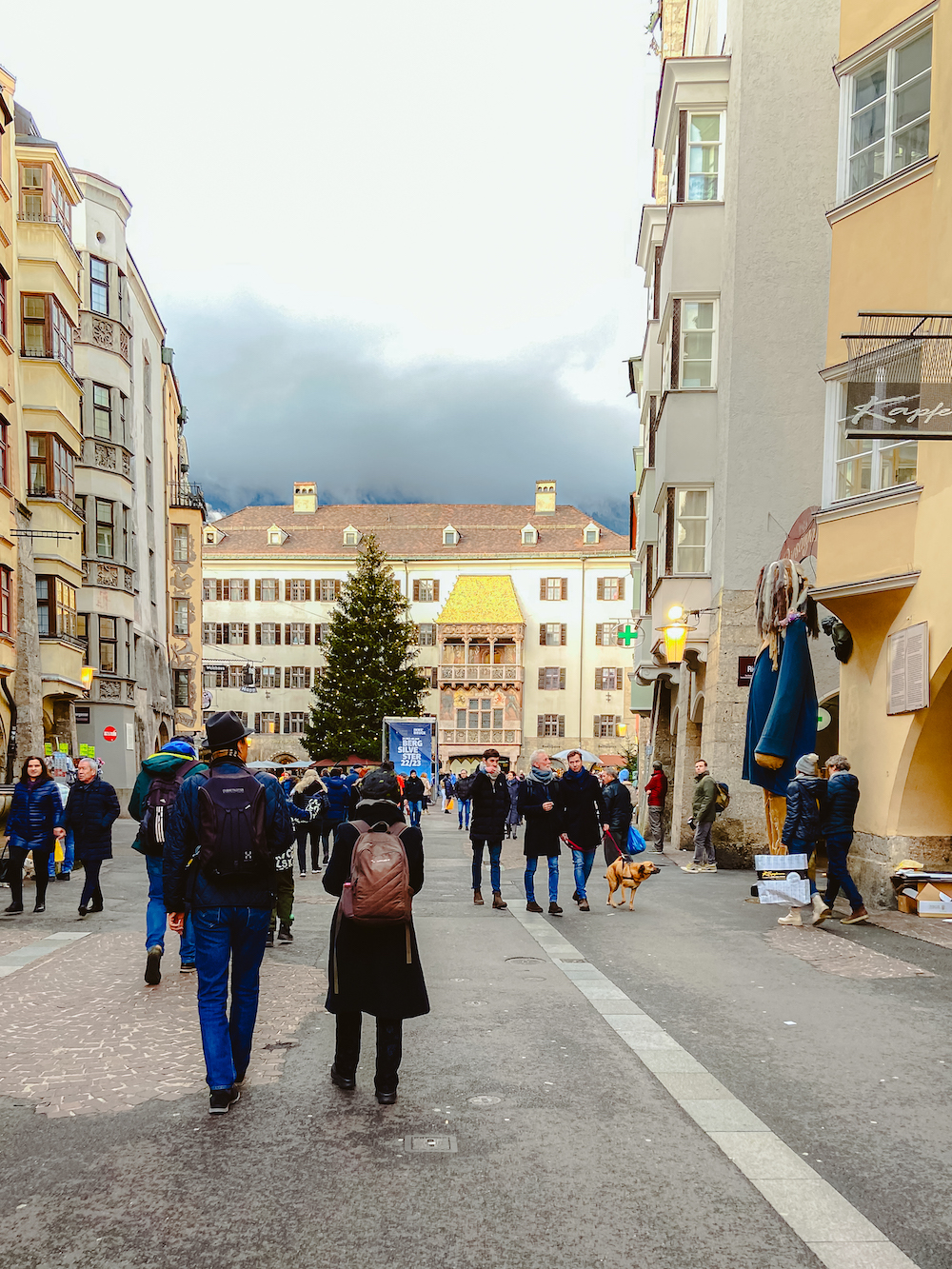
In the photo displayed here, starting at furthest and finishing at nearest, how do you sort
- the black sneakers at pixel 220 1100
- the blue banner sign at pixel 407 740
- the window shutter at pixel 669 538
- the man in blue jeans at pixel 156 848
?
the blue banner sign at pixel 407 740, the window shutter at pixel 669 538, the man in blue jeans at pixel 156 848, the black sneakers at pixel 220 1100

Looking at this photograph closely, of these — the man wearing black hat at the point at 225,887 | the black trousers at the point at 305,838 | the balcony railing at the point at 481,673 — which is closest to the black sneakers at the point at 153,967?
the man wearing black hat at the point at 225,887

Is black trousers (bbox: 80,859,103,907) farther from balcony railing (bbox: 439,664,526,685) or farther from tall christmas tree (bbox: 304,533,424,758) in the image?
balcony railing (bbox: 439,664,526,685)

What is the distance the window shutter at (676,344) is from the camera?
71.3 ft

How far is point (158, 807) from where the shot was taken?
341 inches

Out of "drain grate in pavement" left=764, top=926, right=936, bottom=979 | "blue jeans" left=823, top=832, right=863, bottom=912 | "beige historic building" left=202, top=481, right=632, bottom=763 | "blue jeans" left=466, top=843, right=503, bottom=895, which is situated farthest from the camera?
"beige historic building" left=202, top=481, right=632, bottom=763

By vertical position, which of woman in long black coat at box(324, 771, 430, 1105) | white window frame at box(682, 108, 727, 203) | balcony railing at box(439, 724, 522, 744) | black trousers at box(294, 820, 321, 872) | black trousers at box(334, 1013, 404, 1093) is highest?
white window frame at box(682, 108, 727, 203)

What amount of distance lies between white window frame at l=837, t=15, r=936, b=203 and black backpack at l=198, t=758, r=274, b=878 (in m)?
11.3

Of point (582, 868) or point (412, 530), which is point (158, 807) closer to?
point (582, 868)

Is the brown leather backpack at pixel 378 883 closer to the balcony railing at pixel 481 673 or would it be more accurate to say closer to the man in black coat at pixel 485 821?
the man in black coat at pixel 485 821

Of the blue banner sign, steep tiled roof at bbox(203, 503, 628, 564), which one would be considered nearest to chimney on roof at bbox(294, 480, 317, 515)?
steep tiled roof at bbox(203, 503, 628, 564)

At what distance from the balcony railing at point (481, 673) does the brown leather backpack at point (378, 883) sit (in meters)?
66.3

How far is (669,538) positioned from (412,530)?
59510 mm

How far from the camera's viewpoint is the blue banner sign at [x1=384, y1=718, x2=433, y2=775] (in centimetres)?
4116

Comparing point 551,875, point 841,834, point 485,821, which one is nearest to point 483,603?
point 485,821
